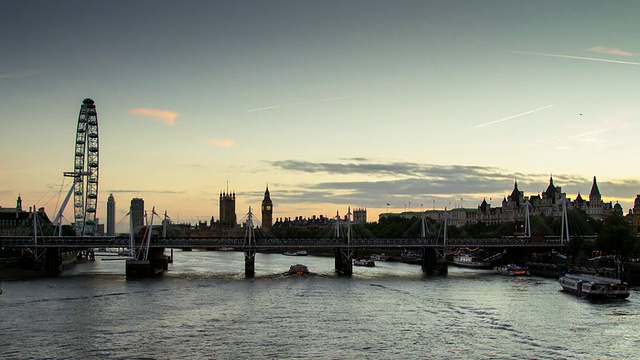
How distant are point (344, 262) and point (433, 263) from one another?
15737 mm

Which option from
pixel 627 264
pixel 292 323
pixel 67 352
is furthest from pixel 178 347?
pixel 627 264

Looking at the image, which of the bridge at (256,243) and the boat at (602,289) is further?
the bridge at (256,243)

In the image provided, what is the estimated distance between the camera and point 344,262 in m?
116

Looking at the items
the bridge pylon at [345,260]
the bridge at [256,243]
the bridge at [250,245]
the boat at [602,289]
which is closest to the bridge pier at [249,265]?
the bridge at [250,245]

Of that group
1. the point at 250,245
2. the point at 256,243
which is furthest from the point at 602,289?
the point at 256,243

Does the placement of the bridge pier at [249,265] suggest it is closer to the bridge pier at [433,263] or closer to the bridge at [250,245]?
the bridge at [250,245]

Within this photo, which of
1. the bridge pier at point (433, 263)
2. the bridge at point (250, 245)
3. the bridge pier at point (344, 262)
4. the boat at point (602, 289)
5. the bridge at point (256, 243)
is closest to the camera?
the boat at point (602, 289)

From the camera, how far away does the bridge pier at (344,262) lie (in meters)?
114

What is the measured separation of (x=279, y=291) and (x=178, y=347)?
119ft

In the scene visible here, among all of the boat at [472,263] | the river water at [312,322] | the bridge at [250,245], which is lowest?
the river water at [312,322]

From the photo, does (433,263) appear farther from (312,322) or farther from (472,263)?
(312,322)

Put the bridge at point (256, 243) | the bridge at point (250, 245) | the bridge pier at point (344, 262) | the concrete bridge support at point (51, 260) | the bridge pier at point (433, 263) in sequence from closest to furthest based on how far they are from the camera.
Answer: the bridge at point (250, 245), the bridge pier at point (344, 262), the bridge at point (256, 243), the bridge pier at point (433, 263), the concrete bridge support at point (51, 260)

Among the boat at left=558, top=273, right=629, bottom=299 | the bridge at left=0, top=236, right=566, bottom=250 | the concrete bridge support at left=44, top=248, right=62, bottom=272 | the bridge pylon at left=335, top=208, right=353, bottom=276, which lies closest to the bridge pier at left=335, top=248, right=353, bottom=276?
the bridge pylon at left=335, top=208, right=353, bottom=276

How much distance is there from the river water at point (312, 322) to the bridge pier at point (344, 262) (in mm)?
22404
